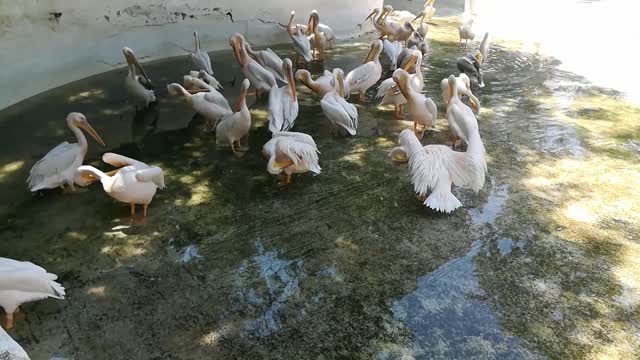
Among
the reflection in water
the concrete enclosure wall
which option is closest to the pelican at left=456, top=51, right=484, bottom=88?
the concrete enclosure wall

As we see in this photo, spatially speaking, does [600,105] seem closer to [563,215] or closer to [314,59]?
[563,215]

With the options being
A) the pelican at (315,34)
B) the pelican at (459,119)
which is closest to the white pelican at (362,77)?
the pelican at (459,119)

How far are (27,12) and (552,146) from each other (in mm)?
5679

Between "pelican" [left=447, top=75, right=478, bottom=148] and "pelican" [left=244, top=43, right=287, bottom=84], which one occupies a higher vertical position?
"pelican" [left=244, top=43, right=287, bottom=84]

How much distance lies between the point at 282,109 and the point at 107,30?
3004 mm

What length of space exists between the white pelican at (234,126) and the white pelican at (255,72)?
116 cm

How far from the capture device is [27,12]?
5133mm

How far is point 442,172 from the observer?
11.6ft

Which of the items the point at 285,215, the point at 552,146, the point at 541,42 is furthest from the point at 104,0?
the point at 541,42

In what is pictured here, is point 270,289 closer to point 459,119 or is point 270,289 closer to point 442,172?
point 442,172

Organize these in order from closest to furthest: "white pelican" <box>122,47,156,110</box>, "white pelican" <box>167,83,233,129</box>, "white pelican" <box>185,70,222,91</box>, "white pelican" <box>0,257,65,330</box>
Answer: "white pelican" <box>0,257,65,330</box>
"white pelican" <box>167,83,233,129</box>
"white pelican" <box>122,47,156,110</box>
"white pelican" <box>185,70,222,91</box>

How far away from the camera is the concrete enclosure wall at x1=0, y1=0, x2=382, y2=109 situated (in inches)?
200

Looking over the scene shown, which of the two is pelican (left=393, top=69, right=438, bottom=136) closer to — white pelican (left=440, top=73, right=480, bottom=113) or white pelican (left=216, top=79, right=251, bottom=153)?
white pelican (left=440, top=73, right=480, bottom=113)

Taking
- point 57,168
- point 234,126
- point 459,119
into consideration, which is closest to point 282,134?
point 234,126
